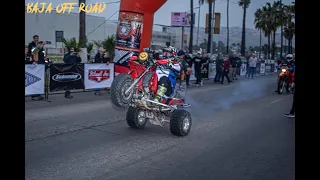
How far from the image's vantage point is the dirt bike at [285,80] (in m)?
15.8

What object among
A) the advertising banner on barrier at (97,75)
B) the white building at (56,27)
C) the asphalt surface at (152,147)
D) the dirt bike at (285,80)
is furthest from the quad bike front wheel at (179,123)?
the white building at (56,27)

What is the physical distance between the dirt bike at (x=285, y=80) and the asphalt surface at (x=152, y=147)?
5.80m

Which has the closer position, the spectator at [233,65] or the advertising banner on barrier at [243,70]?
the spectator at [233,65]

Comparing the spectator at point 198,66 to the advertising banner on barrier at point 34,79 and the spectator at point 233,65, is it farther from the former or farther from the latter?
the advertising banner on barrier at point 34,79

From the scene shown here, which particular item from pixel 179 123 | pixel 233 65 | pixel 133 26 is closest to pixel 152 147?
pixel 179 123

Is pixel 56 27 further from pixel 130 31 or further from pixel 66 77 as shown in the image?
pixel 66 77

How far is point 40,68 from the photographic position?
1166 cm

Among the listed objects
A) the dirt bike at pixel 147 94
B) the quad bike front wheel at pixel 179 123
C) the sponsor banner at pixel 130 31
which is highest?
the sponsor banner at pixel 130 31

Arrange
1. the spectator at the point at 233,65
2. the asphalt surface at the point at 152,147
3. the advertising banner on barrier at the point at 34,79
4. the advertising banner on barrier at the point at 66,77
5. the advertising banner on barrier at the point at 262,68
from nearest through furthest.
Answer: the asphalt surface at the point at 152,147
the advertising banner on barrier at the point at 34,79
the advertising banner on barrier at the point at 66,77
the spectator at the point at 233,65
the advertising banner on barrier at the point at 262,68

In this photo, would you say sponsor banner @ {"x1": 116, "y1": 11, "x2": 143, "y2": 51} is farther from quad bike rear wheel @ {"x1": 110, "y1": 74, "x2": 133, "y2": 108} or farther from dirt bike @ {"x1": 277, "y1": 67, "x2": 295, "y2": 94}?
quad bike rear wheel @ {"x1": 110, "y1": 74, "x2": 133, "y2": 108}
